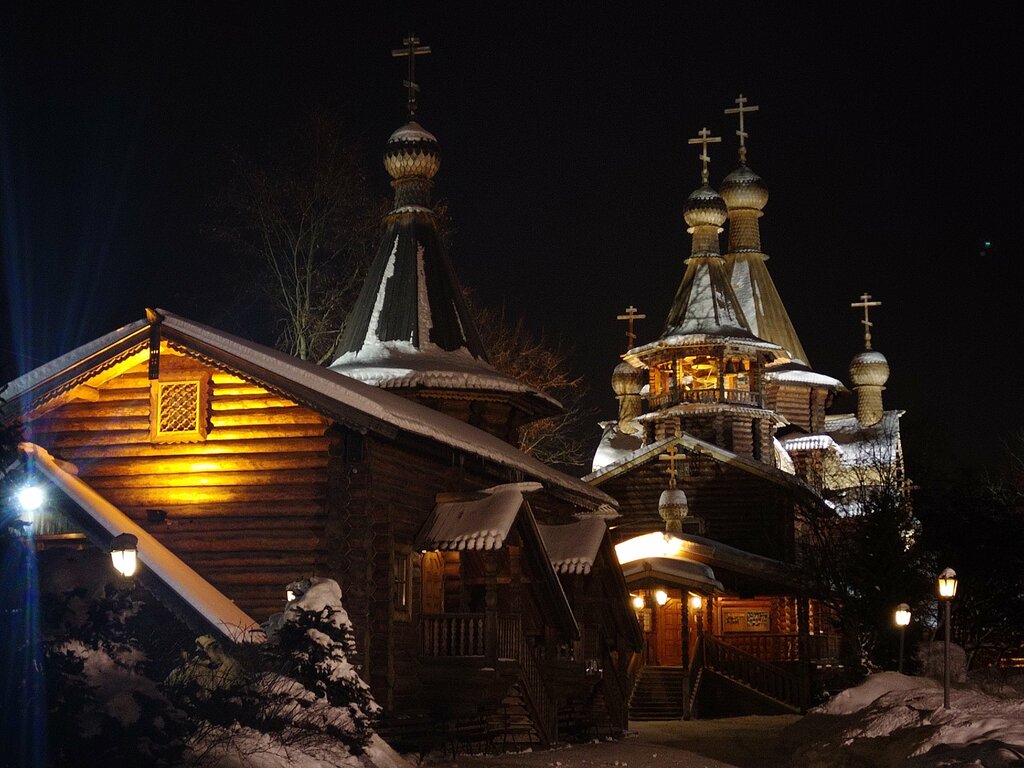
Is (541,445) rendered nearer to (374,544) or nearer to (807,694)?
(807,694)

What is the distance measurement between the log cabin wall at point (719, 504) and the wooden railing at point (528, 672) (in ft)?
73.2

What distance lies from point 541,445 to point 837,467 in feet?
62.2

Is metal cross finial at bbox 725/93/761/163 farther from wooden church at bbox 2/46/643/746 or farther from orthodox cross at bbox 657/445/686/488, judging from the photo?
wooden church at bbox 2/46/643/746

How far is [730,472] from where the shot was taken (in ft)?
151

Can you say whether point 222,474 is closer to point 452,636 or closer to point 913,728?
→ point 452,636

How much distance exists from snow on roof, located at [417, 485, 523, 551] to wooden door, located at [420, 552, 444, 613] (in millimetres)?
1690

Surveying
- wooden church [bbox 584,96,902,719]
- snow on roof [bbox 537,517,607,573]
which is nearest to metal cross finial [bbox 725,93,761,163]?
wooden church [bbox 584,96,902,719]

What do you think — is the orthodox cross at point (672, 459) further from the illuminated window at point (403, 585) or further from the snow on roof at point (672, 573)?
the illuminated window at point (403, 585)

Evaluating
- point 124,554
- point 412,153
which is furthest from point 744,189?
point 124,554

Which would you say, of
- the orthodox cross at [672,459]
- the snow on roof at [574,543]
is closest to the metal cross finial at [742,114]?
the orthodox cross at [672,459]

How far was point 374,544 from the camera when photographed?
19078 mm

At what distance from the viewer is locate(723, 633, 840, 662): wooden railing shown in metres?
38.3

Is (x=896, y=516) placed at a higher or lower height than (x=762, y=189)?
lower

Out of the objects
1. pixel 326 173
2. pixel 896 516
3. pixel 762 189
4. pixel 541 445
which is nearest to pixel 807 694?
pixel 896 516
